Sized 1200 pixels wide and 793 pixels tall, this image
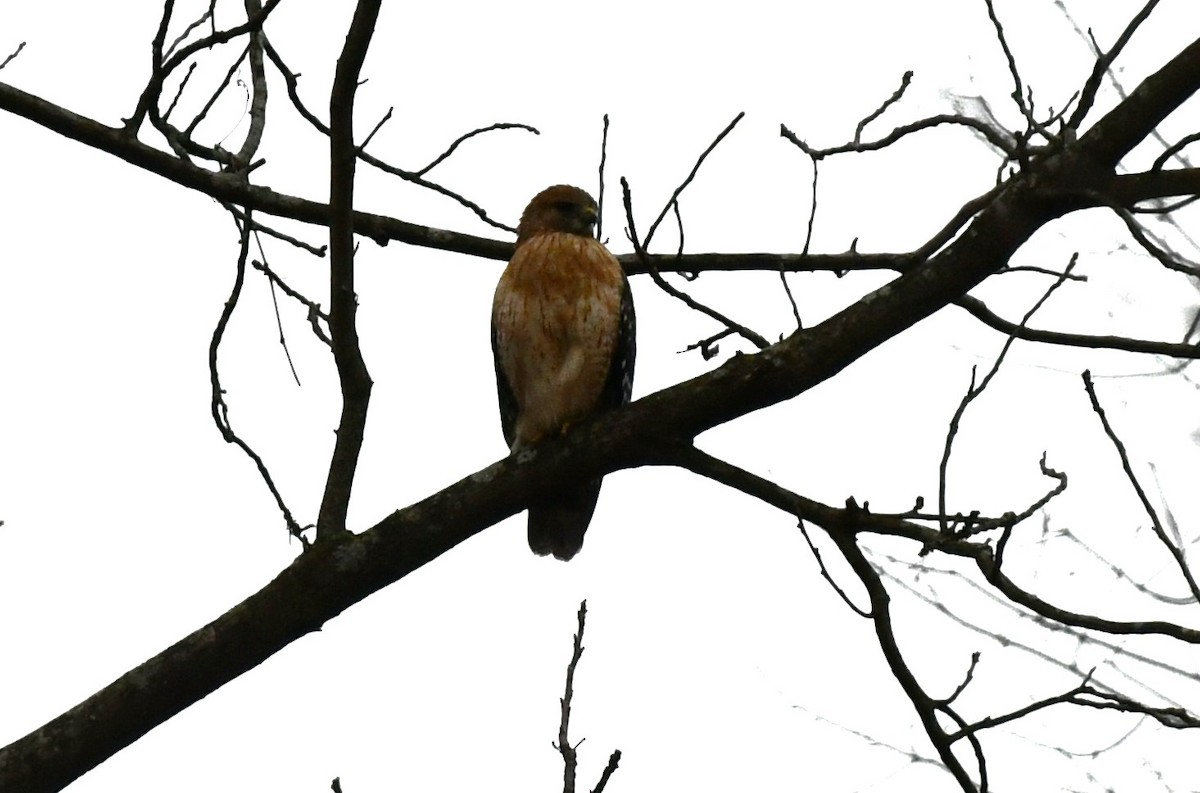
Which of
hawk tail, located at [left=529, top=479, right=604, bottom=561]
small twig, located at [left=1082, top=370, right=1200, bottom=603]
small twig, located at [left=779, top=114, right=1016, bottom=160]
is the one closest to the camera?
small twig, located at [left=1082, top=370, right=1200, bottom=603]

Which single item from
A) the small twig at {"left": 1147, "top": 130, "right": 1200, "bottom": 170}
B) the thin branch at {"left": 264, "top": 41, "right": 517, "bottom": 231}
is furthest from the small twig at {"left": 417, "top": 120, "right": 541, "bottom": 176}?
the small twig at {"left": 1147, "top": 130, "right": 1200, "bottom": 170}

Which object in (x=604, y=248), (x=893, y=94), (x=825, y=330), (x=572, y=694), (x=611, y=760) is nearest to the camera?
(x=611, y=760)

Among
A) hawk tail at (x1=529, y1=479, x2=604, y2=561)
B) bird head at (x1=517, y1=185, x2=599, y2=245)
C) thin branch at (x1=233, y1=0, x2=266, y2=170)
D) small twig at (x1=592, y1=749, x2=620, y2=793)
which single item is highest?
bird head at (x1=517, y1=185, x2=599, y2=245)

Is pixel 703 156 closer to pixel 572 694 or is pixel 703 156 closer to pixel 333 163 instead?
pixel 333 163

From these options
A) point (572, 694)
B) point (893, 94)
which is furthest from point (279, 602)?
point (893, 94)

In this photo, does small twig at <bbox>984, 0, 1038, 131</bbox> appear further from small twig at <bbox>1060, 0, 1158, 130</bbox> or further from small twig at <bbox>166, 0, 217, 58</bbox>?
small twig at <bbox>166, 0, 217, 58</bbox>

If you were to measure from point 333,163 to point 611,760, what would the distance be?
134 cm

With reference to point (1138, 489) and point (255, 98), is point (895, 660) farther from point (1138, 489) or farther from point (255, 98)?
point (255, 98)

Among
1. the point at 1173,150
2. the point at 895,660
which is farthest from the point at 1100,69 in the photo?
the point at 895,660

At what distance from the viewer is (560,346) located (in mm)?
4328

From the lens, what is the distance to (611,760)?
2.50 metres

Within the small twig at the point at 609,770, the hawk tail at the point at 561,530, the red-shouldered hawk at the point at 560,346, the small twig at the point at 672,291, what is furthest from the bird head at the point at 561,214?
the small twig at the point at 609,770

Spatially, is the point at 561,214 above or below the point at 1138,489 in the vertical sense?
above

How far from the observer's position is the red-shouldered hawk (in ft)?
13.8
